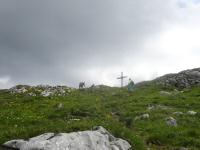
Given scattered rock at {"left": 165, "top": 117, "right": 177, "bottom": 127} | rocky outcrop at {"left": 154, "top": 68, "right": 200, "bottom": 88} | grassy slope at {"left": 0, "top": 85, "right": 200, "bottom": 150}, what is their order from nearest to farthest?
grassy slope at {"left": 0, "top": 85, "right": 200, "bottom": 150}
scattered rock at {"left": 165, "top": 117, "right": 177, "bottom": 127}
rocky outcrop at {"left": 154, "top": 68, "right": 200, "bottom": 88}

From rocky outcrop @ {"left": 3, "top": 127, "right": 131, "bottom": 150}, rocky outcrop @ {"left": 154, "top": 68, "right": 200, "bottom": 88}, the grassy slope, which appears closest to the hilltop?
the grassy slope

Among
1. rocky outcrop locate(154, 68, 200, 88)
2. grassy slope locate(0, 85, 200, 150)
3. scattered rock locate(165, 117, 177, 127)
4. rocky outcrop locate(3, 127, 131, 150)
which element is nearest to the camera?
rocky outcrop locate(3, 127, 131, 150)

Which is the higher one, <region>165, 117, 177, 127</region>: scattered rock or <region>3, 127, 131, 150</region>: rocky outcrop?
<region>165, 117, 177, 127</region>: scattered rock

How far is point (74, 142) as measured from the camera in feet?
65.7

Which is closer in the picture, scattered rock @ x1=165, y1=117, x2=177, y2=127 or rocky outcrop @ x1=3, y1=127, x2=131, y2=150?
rocky outcrop @ x1=3, y1=127, x2=131, y2=150

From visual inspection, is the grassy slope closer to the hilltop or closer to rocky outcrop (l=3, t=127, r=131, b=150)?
the hilltop

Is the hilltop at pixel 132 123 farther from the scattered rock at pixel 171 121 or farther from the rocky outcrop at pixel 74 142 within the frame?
the rocky outcrop at pixel 74 142

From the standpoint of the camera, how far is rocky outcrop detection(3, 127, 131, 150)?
19.5m

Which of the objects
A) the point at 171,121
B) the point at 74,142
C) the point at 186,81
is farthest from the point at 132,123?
the point at 186,81

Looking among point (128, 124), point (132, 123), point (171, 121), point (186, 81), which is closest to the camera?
point (171, 121)

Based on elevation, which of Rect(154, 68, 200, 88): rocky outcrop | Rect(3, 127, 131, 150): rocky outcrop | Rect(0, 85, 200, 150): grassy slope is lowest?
Rect(3, 127, 131, 150): rocky outcrop

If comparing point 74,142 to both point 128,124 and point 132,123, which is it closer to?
point 132,123

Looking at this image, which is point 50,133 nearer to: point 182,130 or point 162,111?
point 182,130

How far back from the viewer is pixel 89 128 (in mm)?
23672
